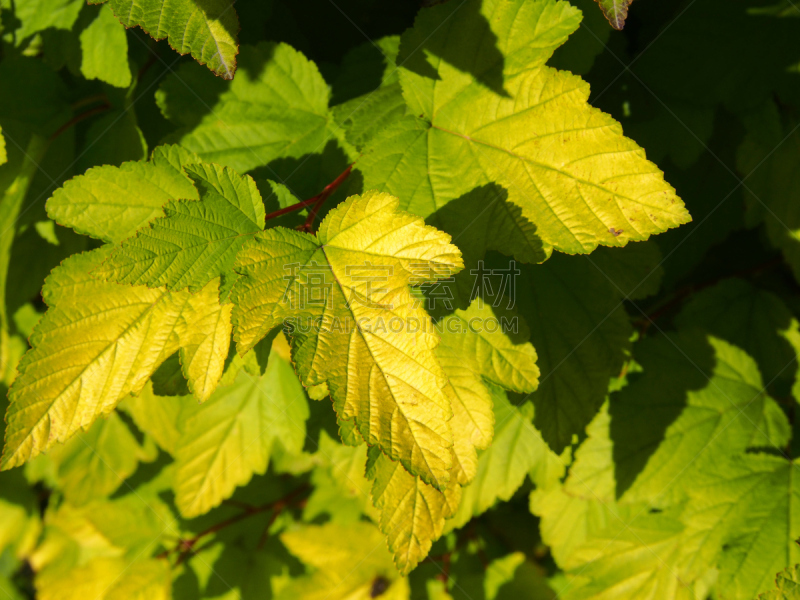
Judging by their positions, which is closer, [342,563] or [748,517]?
[748,517]

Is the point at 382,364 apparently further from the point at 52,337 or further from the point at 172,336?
the point at 52,337

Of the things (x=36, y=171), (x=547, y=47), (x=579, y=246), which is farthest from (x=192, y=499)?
(x=547, y=47)

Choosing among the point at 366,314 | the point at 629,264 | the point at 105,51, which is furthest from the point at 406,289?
the point at 105,51

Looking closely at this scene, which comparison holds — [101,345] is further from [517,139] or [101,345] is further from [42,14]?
[42,14]

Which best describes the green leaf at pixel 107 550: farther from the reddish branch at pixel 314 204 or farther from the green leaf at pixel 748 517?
the green leaf at pixel 748 517

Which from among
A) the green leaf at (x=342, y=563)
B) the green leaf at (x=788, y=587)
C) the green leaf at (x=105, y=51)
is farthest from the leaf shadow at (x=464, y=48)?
the green leaf at (x=342, y=563)

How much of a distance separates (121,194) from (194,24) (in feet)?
1.32

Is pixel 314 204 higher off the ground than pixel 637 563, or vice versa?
pixel 314 204

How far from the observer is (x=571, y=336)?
4.61 feet

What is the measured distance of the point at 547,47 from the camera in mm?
1107

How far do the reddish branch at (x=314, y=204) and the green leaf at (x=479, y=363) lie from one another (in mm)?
390

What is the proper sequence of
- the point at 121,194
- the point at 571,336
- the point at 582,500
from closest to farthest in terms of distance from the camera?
the point at 121,194 → the point at 571,336 → the point at 582,500

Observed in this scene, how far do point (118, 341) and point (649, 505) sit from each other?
5.35 ft

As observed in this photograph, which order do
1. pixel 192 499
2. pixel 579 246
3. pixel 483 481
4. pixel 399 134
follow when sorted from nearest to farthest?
pixel 579 246
pixel 399 134
pixel 483 481
pixel 192 499
